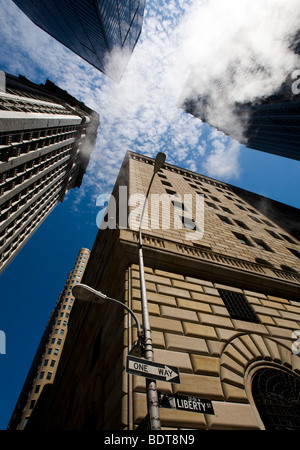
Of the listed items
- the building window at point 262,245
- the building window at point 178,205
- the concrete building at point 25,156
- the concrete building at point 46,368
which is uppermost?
the building window at point 178,205

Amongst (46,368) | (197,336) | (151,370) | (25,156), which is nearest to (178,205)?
(197,336)

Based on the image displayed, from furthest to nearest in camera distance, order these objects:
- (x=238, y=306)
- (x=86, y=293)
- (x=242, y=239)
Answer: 1. (x=242, y=239)
2. (x=238, y=306)
3. (x=86, y=293)

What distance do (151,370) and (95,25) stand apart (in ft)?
204

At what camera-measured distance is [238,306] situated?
8766mm

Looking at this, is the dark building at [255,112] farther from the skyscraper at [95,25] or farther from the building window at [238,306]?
the building window at [238,306]

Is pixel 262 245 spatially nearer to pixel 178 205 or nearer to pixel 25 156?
pixel 178 205

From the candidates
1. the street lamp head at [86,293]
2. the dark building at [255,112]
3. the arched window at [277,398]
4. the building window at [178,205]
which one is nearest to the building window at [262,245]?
the building window at [178,205]

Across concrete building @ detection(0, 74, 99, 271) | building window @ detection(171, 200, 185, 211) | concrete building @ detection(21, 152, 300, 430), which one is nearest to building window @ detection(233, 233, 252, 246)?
concrete building @ detection(21, 152, 300, 430)

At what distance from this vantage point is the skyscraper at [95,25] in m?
44.3

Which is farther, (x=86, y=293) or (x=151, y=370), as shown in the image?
(x=86, y=293)

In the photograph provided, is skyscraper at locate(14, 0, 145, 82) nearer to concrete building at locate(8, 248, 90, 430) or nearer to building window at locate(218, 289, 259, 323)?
building window at locate(218, 289, 259, 323)

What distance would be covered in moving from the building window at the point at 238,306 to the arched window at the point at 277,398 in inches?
68.2

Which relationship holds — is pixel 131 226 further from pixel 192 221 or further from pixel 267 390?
pixel 267 390

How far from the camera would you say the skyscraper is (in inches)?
1746
